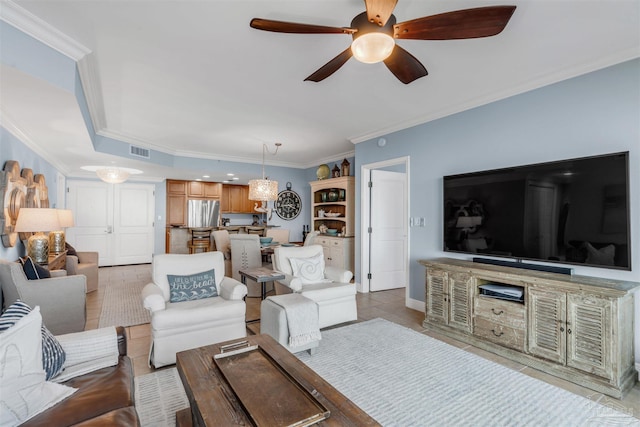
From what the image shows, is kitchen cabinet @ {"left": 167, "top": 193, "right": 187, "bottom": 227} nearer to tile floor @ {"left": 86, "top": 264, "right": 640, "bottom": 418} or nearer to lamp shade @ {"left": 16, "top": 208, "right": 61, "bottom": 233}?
tile floor @ {"left": 86, "top": 264, "right": 640, "bottom": 418}

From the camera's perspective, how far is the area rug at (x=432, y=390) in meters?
1.95

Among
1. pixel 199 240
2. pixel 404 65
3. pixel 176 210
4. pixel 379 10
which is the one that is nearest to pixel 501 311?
pixel 404 65

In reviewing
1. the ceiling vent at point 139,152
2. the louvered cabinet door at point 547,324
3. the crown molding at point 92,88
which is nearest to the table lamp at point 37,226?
the crown molding at point 92,88

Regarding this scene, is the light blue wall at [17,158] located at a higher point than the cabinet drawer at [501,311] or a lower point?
higher

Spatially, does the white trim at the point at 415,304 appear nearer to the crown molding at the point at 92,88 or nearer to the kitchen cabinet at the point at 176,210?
the crown molding at the point at 92,88

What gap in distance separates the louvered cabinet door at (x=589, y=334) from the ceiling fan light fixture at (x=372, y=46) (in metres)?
2.34

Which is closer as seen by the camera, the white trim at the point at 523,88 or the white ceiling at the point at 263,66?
the white ceiling at the point at 263,66

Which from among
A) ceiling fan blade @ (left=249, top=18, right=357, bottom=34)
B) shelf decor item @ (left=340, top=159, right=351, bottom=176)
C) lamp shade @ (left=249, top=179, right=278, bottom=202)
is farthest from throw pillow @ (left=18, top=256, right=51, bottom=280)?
shelf decor item @ (left=340, top=159, right=351, bottom=176)

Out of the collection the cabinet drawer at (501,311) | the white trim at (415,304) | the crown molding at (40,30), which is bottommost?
the white trim at (415,304)

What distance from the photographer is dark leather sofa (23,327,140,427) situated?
1231 millimetres

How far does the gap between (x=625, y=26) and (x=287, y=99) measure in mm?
2834

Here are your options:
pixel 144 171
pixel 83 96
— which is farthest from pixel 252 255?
pixel 144 171

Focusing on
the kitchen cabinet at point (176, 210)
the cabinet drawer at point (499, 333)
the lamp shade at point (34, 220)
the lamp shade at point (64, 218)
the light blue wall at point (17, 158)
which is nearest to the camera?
the cabinet drawer at point (499, 333)

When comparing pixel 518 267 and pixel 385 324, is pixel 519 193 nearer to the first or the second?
pixel 518 267
